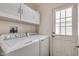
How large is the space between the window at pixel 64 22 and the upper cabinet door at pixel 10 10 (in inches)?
37.8

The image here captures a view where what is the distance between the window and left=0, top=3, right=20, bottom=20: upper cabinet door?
0.96 meters

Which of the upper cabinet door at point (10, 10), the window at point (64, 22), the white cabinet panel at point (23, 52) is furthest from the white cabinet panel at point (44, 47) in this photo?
the upper cabinet door at point (10, 10)

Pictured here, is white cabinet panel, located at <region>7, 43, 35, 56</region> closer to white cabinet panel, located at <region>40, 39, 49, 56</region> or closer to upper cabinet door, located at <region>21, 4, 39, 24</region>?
white cabinet panel, located at <region>40, 39, 49, 56</region>

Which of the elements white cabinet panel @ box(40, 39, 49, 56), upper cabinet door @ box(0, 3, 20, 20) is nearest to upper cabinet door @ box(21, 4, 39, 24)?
upper cabinet door @ box(0, 3, 20, 20)

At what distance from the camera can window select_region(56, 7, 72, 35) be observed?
1474 millimetres

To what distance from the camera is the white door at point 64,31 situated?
138 cm

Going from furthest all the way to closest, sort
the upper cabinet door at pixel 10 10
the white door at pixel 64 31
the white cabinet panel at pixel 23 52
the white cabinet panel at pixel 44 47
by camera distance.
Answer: the white cabinet panel at pixel 44 47 → the white door at pixel 64 31 → the upper cabinet door at pixel 10 10 → the white cabinet panel at pixel 23 52

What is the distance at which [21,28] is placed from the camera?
1812mm

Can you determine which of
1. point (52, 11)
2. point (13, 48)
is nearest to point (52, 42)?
point (52, 11)

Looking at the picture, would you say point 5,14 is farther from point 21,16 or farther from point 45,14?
point 45,14

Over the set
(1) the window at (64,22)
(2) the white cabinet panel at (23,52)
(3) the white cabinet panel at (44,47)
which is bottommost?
(3) the white cabinet panel at (44,47)

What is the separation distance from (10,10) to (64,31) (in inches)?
46.4

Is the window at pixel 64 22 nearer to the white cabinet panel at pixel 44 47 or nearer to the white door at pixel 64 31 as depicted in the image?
the white door at pixel 64 31

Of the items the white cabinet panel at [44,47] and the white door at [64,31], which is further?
the white cabinet panel at [44,47]
